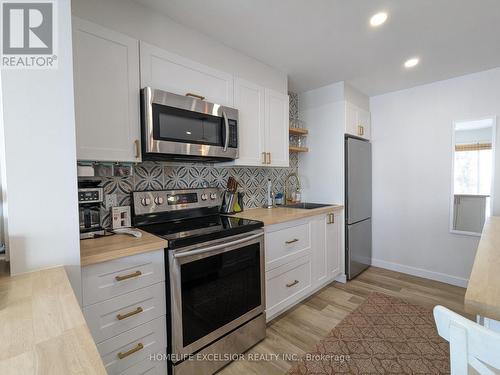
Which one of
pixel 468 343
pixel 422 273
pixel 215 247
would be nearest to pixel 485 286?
pixel 468 343

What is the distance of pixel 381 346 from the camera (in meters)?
1.85

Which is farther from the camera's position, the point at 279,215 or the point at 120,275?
the point at 279,215

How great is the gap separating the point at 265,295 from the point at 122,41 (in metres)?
1.99

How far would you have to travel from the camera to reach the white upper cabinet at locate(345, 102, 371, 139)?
2980 millimetres

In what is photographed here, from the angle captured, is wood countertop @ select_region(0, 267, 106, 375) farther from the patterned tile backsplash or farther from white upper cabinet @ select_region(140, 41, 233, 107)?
white upper cabinet @ select_region(140, 41, 233, 107)

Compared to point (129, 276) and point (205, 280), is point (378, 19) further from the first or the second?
point (129, 276)

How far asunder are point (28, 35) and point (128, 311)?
4.19ft

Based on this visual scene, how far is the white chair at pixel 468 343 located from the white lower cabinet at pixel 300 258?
4.78ft

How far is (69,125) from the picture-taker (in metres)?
1.00

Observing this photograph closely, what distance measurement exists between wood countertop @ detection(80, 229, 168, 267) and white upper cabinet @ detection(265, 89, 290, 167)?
139cm

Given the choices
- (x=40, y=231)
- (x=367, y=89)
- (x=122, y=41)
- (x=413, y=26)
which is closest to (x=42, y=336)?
(x=40, y=231)

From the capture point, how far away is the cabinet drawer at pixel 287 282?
206 centimetres

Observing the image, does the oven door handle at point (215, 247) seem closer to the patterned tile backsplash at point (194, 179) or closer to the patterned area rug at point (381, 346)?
the patterned tile backsplash at point (194, 179)

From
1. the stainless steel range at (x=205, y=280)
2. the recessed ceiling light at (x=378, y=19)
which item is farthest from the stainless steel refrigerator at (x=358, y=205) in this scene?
the stainless steel range at (x=205, y=280)
